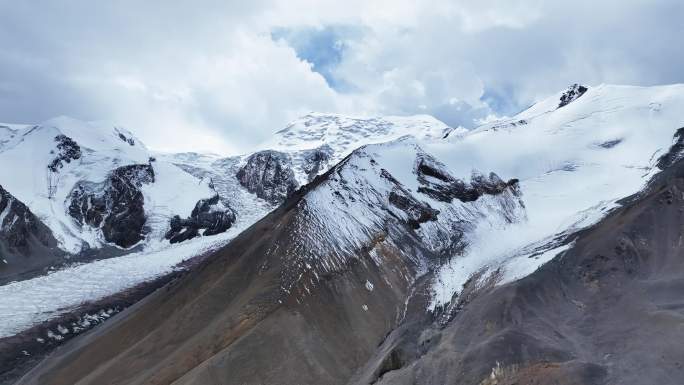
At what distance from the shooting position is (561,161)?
109 m

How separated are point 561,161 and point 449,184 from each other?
946 inches

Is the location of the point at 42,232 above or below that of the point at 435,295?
above

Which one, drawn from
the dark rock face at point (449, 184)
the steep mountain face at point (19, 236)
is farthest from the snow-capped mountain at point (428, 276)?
the steep mountain face at point (19, 236)

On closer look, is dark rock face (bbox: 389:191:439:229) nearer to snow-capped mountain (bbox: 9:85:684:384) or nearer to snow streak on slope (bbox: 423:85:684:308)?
snow-capped mountain (bbox: 9:85:684:384)

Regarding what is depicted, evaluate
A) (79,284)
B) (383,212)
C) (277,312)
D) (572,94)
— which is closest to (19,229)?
(79,284)

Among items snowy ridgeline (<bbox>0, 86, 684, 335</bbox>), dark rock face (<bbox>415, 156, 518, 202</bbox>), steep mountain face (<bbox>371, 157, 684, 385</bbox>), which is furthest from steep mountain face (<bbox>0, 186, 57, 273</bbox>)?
steep mountain face (<bbox>371, 157, 684, 385</bbox>)

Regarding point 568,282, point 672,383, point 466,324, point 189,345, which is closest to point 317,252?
point 189,345

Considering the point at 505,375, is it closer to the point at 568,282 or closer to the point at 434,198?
the point at 568,282

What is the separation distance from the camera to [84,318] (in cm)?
10675

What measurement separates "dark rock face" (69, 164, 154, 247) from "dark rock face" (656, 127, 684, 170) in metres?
149

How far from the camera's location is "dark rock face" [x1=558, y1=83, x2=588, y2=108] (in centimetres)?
14638

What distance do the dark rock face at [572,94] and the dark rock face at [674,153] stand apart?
46.1 meters

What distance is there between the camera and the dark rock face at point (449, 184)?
330ft

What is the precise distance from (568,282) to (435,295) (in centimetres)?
1577
